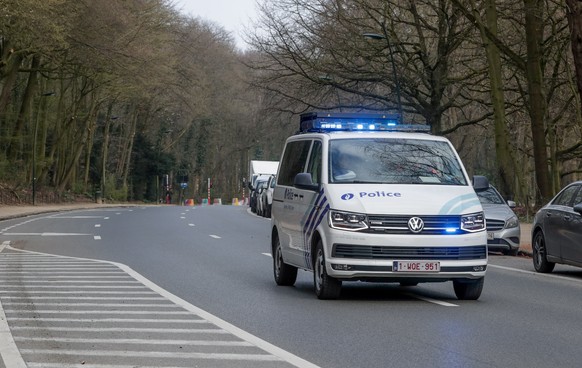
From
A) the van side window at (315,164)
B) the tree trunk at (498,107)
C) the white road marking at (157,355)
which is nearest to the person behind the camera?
the white road marking at (157,355)

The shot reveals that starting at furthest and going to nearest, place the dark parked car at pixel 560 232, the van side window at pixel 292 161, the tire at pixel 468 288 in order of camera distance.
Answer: the dark parked car at pixel 560 232, the van side window at pixel 292 161, the tire at pixel 468 288

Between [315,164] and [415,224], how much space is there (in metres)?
2.06

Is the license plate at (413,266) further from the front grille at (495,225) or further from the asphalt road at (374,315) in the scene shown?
the front grille at (495,225)

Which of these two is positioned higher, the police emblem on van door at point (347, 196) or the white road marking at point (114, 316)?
the police emblem on van door at point (347, 196)

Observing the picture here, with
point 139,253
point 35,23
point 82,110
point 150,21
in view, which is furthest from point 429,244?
point 82,110

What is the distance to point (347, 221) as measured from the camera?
13445mm

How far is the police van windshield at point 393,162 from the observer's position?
1428 centimetres

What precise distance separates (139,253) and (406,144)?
10323 mm

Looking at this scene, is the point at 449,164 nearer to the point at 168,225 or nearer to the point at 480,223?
the point at 480,223

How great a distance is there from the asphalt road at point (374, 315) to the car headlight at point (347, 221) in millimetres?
910

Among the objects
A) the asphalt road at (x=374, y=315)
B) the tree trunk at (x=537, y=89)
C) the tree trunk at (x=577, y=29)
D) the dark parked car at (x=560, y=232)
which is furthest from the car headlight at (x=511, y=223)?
the tree trunk at (x=537, y=89)

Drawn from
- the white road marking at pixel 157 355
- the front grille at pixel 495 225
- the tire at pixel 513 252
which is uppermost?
the front grille at pixel 495 225

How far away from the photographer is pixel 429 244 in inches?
523

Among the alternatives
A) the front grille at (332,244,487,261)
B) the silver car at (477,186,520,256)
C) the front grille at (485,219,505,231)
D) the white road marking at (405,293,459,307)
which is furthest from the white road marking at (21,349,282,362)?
the front grille at (485,219,505,231)
